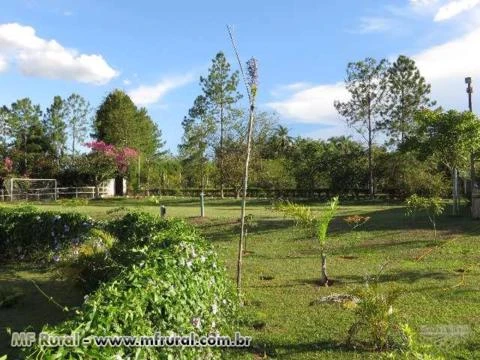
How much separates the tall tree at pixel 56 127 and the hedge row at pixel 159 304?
139 ft

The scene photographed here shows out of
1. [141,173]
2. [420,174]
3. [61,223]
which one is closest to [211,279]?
[61,223]

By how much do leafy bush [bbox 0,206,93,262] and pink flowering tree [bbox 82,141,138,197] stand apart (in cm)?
2713

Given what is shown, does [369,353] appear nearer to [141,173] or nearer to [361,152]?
[361,152]

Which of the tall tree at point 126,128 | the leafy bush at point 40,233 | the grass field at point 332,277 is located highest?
the tall tree at point 126,128

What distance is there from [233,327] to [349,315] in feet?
4.99

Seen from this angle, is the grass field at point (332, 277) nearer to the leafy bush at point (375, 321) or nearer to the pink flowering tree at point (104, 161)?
the leafy bush at point (375, 321)

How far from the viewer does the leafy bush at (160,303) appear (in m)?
Result: 3.16

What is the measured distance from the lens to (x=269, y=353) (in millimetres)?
5434

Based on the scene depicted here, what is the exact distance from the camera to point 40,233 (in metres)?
12.2

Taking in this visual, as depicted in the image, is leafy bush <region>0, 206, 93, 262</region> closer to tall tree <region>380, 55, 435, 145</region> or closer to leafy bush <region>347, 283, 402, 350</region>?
leafy bush <region>347, 283, 402, 350</region>

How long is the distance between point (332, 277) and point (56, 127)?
138 feet

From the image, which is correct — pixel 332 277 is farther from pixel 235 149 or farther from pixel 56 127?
pixel 56 127

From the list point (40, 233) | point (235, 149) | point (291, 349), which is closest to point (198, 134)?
point (235, 149)

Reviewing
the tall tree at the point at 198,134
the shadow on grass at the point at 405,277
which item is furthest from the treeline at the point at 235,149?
the shadow on grass at the point at 405,277
